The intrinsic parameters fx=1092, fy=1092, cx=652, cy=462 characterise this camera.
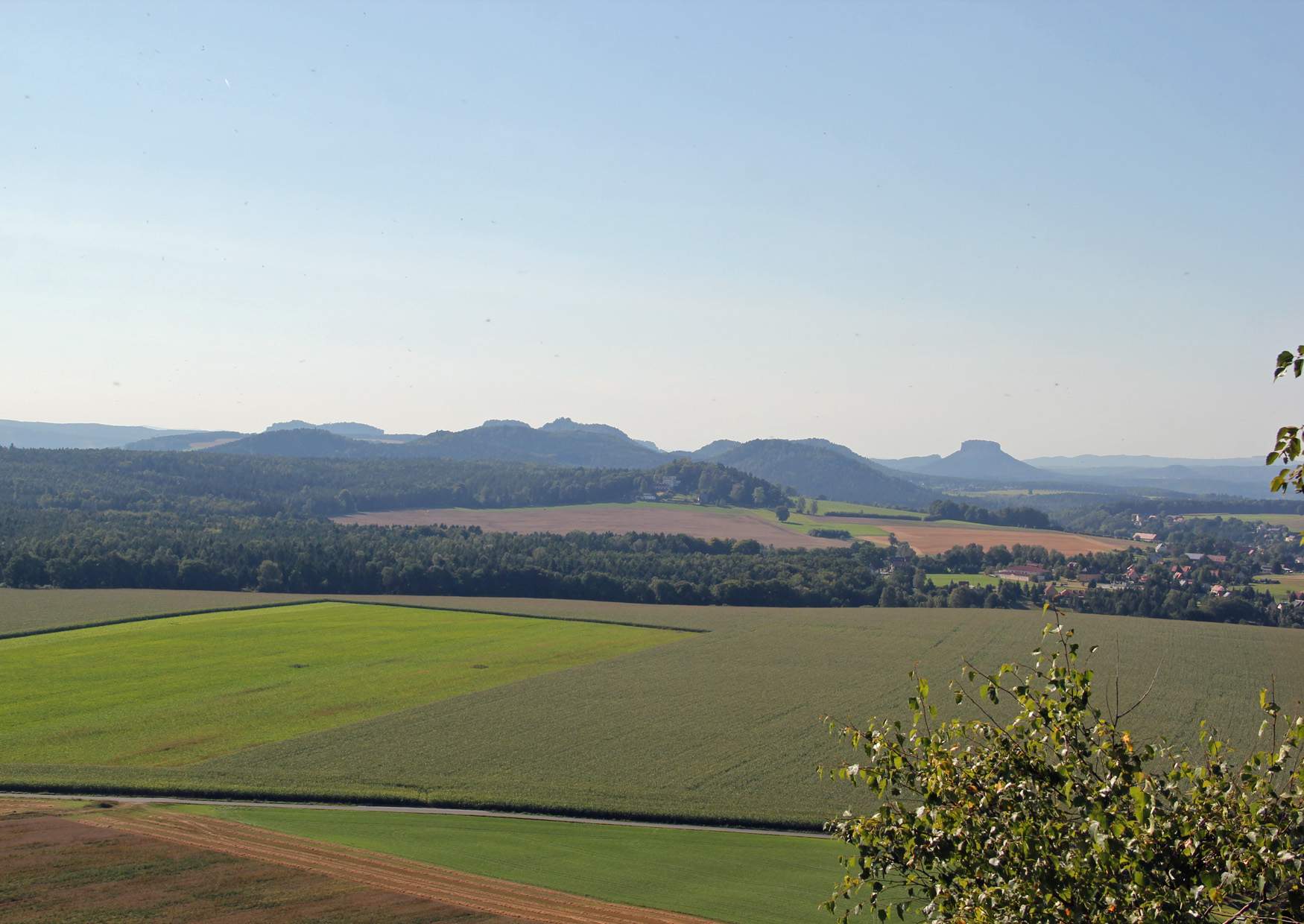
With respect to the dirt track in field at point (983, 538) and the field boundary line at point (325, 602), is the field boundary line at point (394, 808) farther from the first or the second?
the dirt track in field at point (983, 538)

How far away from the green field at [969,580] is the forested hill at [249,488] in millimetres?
74148

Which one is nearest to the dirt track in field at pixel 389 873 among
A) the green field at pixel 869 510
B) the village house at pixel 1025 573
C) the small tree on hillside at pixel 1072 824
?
the small tree on hillside at pixel 1072 824

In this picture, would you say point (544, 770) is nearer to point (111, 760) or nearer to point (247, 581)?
point (111, 760)

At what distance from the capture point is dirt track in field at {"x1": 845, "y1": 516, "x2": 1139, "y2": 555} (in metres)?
136

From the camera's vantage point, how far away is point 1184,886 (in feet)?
30.4

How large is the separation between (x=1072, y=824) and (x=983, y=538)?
138m

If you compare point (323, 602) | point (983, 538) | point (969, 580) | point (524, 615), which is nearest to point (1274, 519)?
point (983, 538)

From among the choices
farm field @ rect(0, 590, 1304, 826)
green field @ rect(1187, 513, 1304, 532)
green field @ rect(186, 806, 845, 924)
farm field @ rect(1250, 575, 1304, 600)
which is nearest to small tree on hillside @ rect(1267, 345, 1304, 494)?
green field @ rect(186, 806, 845, 924)

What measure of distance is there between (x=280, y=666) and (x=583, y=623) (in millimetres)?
28074

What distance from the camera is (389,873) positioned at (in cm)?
2941

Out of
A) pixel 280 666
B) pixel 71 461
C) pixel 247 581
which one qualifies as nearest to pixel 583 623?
pixel 280 666

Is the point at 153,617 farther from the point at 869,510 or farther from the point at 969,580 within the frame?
the point at 869,510

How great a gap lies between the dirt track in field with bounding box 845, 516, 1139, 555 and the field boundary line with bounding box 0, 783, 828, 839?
333 ft

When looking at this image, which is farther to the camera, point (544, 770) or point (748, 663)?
point (748, 663)
